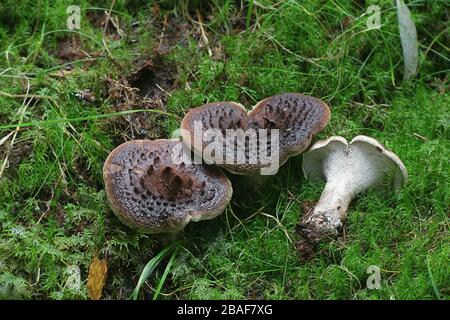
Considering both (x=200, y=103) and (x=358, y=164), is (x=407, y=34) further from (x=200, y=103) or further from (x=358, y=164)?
(x=200, y=103)

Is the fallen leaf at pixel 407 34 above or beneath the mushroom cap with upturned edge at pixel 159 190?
above

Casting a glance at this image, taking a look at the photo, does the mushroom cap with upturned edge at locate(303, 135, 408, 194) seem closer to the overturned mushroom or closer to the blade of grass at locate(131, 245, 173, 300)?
the overturned mushroom

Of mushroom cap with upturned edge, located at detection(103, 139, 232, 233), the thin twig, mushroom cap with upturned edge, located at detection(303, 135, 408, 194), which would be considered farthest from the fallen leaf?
mushroom cap with upturned edge, located at detection(103, 139, 232, 233)

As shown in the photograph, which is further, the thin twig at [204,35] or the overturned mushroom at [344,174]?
the thin twig at [204,35]

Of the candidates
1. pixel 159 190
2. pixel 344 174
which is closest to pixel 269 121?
pixel 344 174

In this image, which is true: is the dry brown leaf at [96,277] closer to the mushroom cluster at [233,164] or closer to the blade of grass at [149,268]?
the blade of grass at [149,268]

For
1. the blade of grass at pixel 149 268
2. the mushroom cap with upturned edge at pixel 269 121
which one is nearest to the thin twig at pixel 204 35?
the mushroom cap with upturned edge at pixel 269 121

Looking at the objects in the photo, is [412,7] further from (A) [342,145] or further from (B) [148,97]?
(B) [148,97]
